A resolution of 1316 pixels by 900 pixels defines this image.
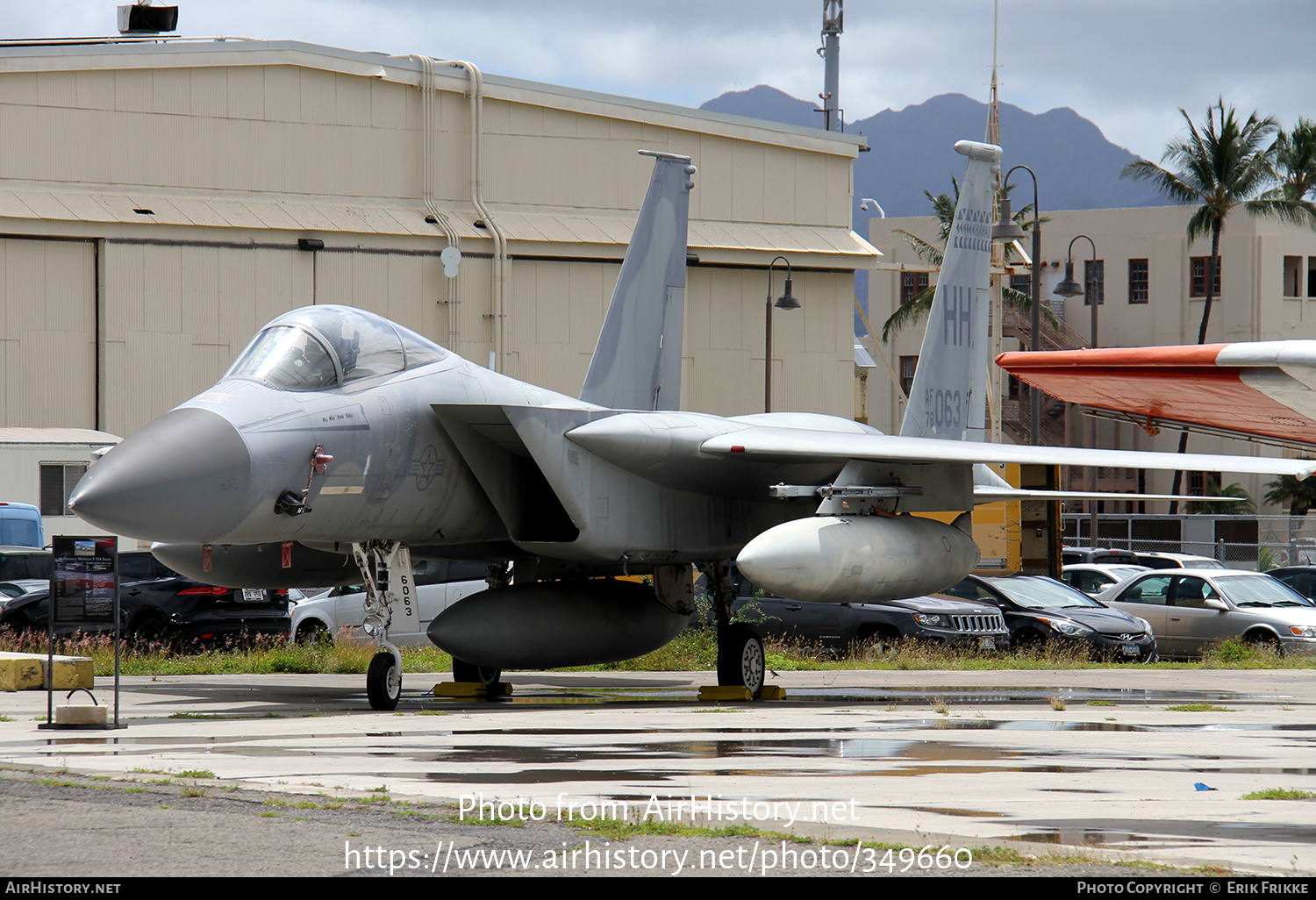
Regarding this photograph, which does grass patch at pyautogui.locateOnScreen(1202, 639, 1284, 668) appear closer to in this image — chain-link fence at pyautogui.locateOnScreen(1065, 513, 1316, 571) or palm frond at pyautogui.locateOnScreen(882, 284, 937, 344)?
chain-link fence at pyautogui.locateOnScreen(1065, 513, 1316, 571)

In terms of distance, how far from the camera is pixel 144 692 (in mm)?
14484

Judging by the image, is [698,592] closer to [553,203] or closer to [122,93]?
[553,203]

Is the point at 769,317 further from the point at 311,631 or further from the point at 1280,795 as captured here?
the point at 1280,795

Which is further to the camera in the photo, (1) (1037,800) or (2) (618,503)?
(2) (618,503)

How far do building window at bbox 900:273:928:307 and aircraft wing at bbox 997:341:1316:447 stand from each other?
59.2m

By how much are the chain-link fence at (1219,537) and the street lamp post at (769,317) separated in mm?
10860

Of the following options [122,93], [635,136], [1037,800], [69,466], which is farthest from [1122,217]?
[1037,800]

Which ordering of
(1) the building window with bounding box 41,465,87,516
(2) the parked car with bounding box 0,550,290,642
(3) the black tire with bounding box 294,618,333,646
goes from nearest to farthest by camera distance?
(2) the parked car with bounding box 0,550,290,642 < (3) the black tire with bounding box 294,618,333,646 < (1) the building window with bounding box 41,465,87,516

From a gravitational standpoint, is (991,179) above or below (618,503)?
above

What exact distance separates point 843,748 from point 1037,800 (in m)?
2.65

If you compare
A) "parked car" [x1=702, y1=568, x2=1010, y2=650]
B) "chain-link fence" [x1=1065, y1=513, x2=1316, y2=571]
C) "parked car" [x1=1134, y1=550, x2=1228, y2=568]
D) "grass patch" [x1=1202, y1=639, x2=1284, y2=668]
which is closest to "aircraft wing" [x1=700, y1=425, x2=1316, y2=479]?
"parked car" [x1=702, y1=568, x2=1010, y2=650]

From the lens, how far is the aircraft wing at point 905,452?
1344 centimetres

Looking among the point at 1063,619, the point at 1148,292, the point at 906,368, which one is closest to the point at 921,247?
the point at 906,368

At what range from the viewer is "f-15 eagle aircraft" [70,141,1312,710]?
36.4 ft
